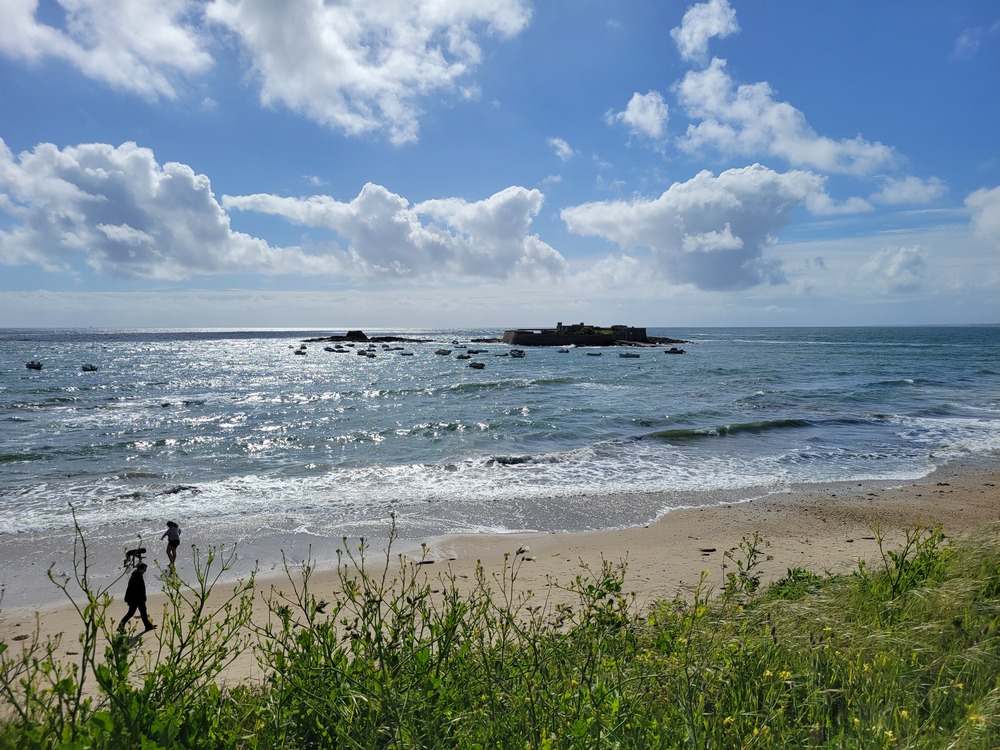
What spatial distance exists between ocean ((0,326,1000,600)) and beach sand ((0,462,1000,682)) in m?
0.92

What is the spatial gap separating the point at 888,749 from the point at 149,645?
346 inches

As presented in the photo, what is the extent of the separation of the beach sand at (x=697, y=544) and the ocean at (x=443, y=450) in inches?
36.3

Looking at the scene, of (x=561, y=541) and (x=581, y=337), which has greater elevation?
(x=581, y=337)

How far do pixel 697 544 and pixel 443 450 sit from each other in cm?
1140

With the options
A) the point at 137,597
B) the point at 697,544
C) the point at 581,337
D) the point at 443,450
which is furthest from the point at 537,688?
the point at 581,337

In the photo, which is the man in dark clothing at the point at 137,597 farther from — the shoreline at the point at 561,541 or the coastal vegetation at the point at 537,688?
the coastal vegetation at the point at 537,688

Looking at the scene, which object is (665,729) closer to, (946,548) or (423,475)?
(946,548)

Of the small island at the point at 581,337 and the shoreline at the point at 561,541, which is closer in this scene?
the shoreline at the point at 561,541

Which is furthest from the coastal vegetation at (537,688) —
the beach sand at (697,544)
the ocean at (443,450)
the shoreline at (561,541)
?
the ocean at (443,450)

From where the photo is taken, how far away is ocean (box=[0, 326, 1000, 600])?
13.9 meters

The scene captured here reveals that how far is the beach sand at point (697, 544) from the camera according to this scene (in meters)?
9.02

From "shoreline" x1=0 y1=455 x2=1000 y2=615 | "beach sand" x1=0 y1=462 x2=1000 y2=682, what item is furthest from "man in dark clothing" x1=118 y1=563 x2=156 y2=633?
"shoreline" x1=0 y1=455 x2=1000 y2=615

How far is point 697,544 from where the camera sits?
38.3 feet

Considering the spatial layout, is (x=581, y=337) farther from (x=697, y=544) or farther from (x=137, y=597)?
(x=137, y=597)
